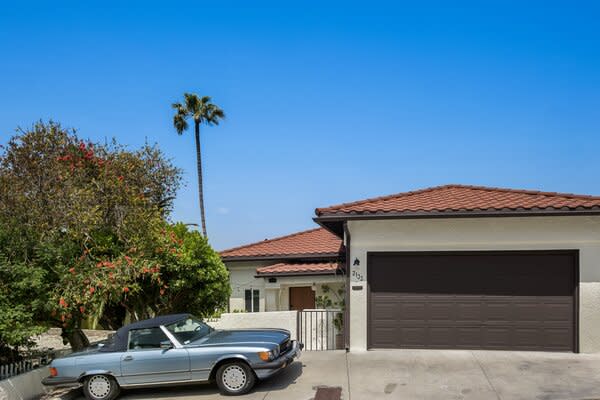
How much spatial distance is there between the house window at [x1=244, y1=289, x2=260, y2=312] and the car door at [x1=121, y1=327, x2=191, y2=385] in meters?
11.4

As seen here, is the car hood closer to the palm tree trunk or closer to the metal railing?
the metal railing

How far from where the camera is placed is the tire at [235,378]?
9141 mm

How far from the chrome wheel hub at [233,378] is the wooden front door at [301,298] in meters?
11.5

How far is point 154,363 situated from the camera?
9.28 m

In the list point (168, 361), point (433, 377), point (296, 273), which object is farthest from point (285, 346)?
point (296, 273)

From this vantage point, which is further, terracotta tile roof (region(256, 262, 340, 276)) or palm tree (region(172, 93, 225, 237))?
palm tree (region(172, 93, 225, 237))

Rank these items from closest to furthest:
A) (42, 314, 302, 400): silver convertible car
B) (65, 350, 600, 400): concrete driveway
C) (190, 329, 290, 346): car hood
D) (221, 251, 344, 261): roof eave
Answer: (65, 350, 600, 400): concrete driveway → (42, 314, 302, 400): silver convertible car → (190, 329, 290, 346): car hood → (221, 251, 344, 261): roof eave

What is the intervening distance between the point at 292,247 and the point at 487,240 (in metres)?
11.0

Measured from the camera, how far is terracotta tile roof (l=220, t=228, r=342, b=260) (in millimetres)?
20828

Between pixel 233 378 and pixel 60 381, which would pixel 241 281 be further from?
pixel 233 378

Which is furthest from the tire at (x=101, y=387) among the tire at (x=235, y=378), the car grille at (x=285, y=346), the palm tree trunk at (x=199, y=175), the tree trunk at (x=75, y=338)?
the palm tree trunk at (x=199, y=175)

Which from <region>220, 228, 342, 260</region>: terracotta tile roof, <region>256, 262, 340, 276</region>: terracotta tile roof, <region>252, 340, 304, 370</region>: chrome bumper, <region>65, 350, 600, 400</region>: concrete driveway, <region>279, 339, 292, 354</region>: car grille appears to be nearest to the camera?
<region>65, 350, 600, 400</region>: concrete driveway

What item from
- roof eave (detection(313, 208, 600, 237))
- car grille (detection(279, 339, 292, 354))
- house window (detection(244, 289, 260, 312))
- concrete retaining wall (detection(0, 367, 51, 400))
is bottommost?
house window (detection(244, 289, 260, 312))

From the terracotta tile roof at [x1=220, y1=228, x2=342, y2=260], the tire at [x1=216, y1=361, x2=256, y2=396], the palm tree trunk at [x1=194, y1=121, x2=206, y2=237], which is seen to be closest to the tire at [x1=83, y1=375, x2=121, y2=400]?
the tire at [x1=216, y1=361, x2=256, y2=396]
